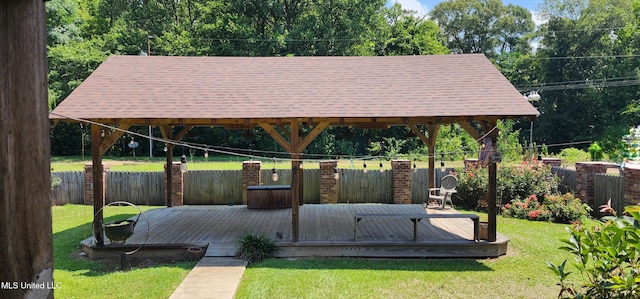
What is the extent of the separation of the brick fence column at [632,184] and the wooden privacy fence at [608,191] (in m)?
0.59

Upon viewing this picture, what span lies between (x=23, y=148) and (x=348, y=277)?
5.99 meters

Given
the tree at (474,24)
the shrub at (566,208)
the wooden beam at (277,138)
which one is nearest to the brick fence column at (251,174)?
the wooden beam at (277,138)

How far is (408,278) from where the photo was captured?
6738 millimetres

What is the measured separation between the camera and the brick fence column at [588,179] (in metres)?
11.3

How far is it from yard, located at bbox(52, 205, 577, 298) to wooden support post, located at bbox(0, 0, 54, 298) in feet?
15.9

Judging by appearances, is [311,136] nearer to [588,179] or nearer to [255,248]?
[255,248]

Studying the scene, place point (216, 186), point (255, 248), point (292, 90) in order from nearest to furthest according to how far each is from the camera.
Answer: point (255, 248)
point (292, 90)
point (216, 186)

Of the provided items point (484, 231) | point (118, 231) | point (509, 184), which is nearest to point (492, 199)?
point (484, 231)

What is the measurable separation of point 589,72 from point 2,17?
125 feet

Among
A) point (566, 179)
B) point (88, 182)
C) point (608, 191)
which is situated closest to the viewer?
point (608, 191)

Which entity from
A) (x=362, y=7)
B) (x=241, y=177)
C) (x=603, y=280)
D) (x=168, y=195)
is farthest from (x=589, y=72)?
(x=603, y=280)

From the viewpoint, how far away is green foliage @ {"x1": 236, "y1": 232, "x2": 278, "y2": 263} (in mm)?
7488

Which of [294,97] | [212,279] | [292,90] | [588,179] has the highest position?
[292,90]

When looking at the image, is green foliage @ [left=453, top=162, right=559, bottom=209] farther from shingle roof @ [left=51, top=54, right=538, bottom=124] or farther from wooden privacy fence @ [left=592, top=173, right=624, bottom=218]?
shingle roof @ [left=51, top=54, right=538, bottom=124]
